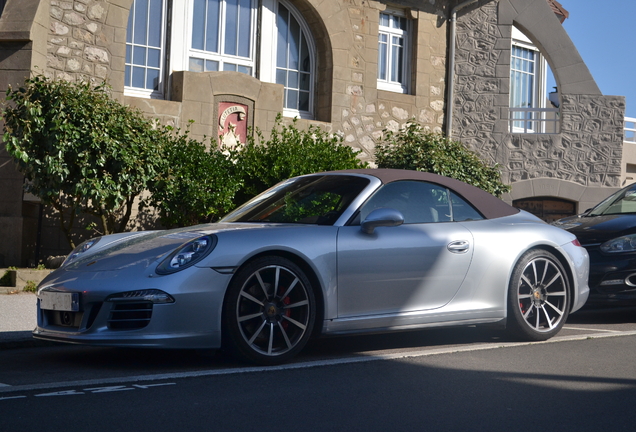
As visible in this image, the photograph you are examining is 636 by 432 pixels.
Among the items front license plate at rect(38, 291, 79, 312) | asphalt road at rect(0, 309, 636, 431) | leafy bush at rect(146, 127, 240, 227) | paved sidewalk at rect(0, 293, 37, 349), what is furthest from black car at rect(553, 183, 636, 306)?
paved sidewalk at rect(0, 293, 37, 349)

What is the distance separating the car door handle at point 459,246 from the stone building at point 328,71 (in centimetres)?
798

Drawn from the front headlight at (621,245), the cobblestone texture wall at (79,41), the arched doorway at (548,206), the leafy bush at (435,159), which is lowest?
the front headlight at (621,245)

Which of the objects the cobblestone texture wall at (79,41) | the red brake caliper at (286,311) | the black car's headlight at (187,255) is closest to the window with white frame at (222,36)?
the cobblestone texture wall at (79,41)

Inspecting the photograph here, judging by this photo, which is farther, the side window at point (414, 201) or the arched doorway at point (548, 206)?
the arched doorway at point (548, 206)

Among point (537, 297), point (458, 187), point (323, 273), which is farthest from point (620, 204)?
point (323, 273)

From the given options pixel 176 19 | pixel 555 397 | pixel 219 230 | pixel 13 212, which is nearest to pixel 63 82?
pixel 13 212

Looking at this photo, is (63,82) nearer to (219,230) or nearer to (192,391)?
(219,230)

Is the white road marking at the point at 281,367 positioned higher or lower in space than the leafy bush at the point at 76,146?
lower

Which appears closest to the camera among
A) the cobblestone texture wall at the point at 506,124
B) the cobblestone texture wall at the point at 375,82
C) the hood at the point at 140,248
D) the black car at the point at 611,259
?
the hood at the point at 140,248

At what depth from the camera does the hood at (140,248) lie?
209 inches

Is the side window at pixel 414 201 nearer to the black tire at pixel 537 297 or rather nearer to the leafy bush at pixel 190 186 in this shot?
the black tire at pixel 537 297

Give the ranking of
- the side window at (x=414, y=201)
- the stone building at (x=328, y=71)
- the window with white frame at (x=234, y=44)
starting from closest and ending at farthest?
the side window at (x=414, y=201)
the stone building at (x=328, y=71)
the window with white frame at (x=234, y=44)

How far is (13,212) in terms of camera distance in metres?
12.2

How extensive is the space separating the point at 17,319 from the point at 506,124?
39.4ft
